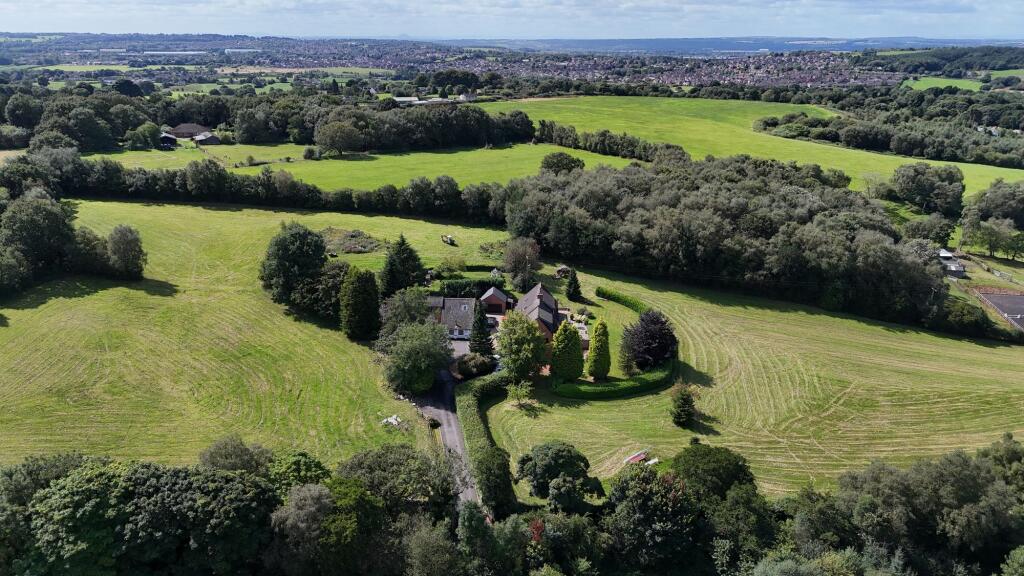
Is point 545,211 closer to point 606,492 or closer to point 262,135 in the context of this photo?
point 606,492

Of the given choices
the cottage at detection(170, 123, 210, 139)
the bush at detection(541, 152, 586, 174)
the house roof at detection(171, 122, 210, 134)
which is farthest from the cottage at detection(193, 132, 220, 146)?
the bush at detection(541, 152, 586, 174)

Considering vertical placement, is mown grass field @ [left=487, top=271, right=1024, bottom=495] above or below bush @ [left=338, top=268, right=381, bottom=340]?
below

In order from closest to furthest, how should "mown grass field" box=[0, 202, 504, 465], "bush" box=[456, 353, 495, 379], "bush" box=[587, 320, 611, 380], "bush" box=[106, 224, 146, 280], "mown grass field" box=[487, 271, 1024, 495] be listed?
"mown grass field" box=[0, 202, 504, 465] → "mown grass field" box=[487, 271, 1024, 495] → "bush" box=[587, 320, 611, 380] → "bush" box=[456, 353, 495, 379] → "bush" box=[106, 224, 146, 280]

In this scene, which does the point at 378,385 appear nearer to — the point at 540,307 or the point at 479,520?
the point at 540,307

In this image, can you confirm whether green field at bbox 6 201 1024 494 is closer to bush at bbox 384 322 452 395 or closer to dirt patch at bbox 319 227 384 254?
bush at bbox 384 322 452 395

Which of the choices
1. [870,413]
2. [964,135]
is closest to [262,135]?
[870,413]

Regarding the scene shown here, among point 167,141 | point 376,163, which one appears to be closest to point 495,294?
point 376,163

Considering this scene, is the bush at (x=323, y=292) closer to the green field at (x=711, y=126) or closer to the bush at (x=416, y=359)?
the bush at (x=416, y=359)
